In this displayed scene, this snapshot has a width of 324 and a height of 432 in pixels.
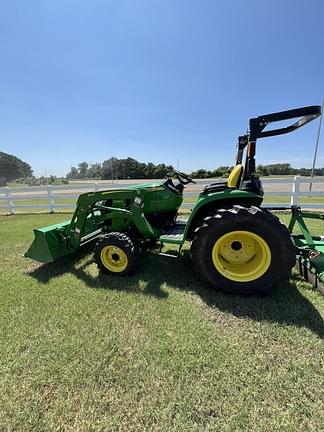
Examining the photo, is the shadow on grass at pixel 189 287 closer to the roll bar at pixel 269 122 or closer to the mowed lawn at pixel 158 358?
the mowed lawn at pixel 158 358

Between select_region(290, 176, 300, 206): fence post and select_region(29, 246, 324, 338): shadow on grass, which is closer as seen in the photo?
select_region(29, 246, 324, 338): shadow on grass

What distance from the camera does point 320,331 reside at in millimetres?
2211

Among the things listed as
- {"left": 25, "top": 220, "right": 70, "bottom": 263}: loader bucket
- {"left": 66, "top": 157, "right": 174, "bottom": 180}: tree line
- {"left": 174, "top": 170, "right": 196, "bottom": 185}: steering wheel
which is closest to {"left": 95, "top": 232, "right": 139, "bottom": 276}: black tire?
{"left": 25, "top": 220, "right": 70, "bottom": 263}: loader bucket

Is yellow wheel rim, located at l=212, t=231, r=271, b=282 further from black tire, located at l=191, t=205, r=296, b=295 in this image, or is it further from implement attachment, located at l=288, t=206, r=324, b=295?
implement attachment, located at l=288, t=206, r=324, b=295

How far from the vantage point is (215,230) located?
9.14ft

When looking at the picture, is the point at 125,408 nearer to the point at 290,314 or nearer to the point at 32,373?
the point at 32,373

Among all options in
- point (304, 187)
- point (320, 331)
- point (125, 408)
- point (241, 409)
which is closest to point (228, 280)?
point (320, 331)

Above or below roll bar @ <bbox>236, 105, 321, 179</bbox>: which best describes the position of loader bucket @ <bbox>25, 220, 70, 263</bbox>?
below

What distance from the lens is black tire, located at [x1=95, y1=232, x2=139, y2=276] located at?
3.32m

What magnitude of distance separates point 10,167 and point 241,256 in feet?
386

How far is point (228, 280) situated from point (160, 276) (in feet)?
3.36

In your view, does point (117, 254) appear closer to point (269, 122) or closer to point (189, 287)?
point (189, 287)

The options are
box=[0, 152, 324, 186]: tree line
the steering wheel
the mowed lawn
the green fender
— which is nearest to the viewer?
the mowed lawn

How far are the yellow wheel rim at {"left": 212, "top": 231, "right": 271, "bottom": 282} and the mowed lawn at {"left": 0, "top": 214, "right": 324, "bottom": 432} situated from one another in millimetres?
290
